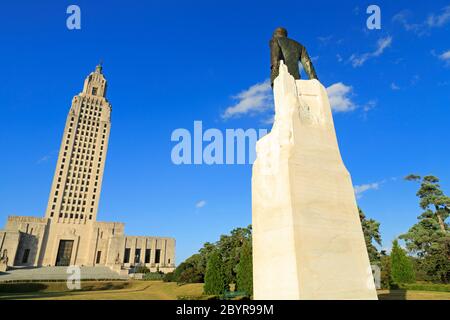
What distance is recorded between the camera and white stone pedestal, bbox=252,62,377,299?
5.98 metres

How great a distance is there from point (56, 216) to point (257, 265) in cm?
7067

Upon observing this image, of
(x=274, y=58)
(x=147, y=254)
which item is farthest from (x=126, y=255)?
(x=274, y=58)

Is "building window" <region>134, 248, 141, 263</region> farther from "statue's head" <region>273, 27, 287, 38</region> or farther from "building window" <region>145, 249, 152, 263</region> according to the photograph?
"statue's head" <region>273, 27, 287, 38</region>

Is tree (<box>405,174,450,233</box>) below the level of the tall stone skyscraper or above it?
below

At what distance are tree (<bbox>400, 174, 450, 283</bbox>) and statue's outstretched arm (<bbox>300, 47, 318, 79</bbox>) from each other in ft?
112

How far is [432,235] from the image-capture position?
34.2m

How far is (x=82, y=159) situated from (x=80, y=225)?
56.5 ft

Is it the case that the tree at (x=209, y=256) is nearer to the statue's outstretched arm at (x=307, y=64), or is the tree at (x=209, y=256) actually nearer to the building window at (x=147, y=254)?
the building window at (x=147, y=254)

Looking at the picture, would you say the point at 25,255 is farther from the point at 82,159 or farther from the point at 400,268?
the point at 400,268

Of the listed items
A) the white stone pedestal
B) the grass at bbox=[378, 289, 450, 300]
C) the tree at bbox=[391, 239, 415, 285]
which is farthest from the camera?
the tree at bbox=[391, 239, 415, 285]

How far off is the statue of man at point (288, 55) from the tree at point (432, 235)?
34.3m

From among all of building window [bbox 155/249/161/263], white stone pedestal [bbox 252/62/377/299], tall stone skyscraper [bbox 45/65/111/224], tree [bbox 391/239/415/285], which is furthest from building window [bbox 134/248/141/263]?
white stone pedestal [bbox 252/62/377/299]

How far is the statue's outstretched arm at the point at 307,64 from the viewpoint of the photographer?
9.41 meters

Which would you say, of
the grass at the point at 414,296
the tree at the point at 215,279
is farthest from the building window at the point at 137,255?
the grass at the point at 414,296
